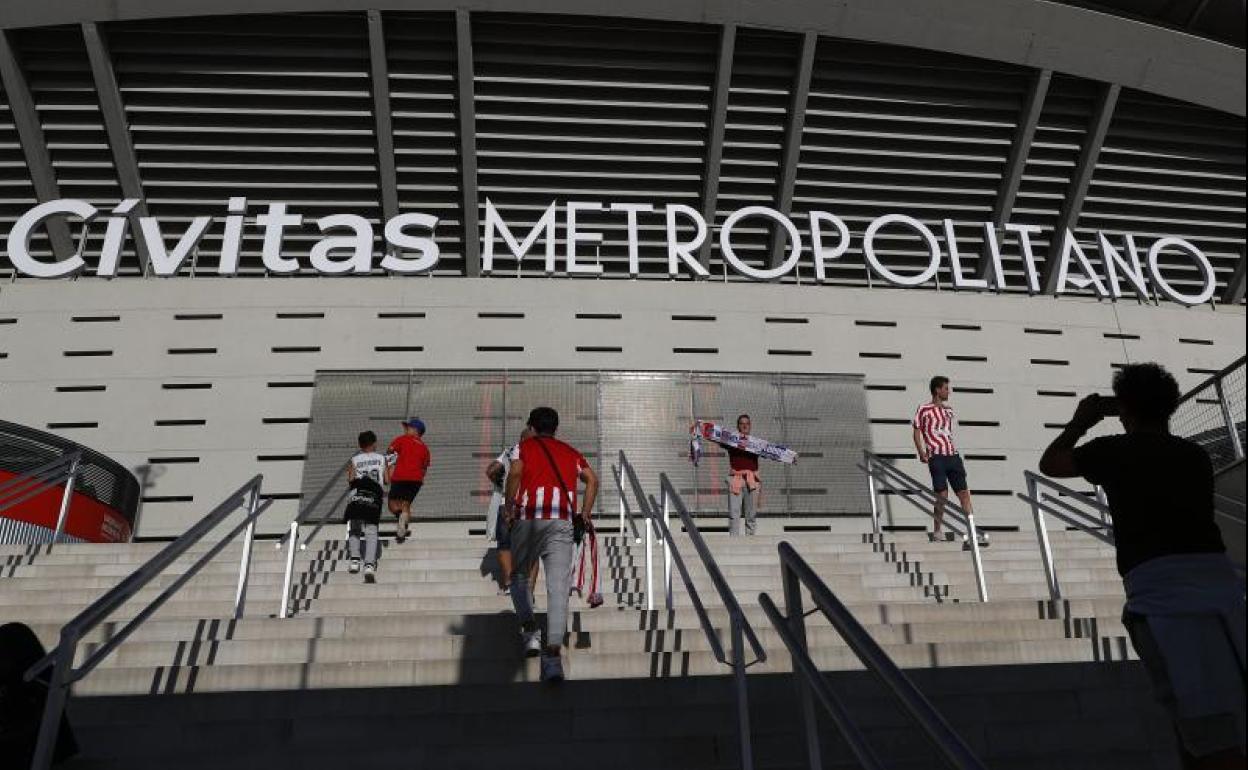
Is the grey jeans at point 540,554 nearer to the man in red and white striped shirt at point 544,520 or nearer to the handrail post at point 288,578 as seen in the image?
the man in red and white striped shirt at point 544,520

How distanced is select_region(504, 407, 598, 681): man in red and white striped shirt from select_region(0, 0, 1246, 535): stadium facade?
745cm

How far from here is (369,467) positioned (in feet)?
25.9

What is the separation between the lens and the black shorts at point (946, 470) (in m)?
8.94

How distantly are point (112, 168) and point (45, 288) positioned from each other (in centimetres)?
207

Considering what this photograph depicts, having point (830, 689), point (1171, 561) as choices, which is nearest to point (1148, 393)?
point (1171, 561)

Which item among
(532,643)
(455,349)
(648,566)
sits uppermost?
(455,349)

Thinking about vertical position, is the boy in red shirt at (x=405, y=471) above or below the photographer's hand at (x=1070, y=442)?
above

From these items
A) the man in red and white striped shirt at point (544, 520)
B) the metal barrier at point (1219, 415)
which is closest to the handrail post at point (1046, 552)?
the metal barrier at point (1219, 415)

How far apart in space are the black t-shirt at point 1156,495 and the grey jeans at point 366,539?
18.4 feet

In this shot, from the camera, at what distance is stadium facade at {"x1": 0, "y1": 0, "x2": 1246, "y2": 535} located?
12664 millimetres

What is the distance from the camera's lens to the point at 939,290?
562 inches

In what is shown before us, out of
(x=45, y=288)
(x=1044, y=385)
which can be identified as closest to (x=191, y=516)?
(x=45, y=288)

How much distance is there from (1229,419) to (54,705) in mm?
6374

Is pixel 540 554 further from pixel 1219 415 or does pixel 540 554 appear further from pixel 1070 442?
pixel 1219 415
